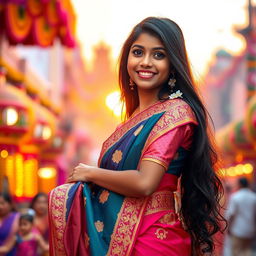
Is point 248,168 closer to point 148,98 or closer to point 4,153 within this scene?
point 4,153

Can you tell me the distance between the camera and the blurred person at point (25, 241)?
6.33 m

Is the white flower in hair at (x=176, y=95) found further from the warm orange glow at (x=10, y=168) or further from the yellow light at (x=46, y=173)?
the yellow light at (x=46, y=173)

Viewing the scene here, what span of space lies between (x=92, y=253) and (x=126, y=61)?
3.02ft

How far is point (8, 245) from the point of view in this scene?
6363mm

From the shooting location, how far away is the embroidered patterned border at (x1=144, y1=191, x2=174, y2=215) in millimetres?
3279

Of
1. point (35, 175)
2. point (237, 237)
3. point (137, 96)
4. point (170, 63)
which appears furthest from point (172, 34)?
point (35, 175)

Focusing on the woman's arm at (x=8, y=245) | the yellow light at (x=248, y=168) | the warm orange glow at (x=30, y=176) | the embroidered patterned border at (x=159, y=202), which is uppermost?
the embroidered patterned border at (x=159, y=202)

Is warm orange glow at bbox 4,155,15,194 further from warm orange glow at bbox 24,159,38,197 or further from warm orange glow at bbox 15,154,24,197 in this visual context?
warm orange glow at bbox 24,159,38,197

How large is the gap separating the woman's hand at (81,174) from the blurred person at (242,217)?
8059mm

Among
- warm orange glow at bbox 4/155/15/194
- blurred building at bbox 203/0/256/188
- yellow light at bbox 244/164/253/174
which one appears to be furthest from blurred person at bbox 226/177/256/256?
yellow light at bbox 244/164/253/174

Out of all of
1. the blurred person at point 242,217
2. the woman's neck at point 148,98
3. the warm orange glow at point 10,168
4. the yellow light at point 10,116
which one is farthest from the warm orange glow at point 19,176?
the woman's neck at point 148,98

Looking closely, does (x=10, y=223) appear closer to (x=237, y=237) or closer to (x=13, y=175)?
(x=237, y=237)

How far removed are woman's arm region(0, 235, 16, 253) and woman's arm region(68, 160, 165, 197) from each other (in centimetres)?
325

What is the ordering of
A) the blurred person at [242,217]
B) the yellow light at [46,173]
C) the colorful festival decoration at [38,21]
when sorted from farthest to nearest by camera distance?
the yellow light at [46,173] → the colorful festival decoration at [38,21] → the blurred person at [242,217]
